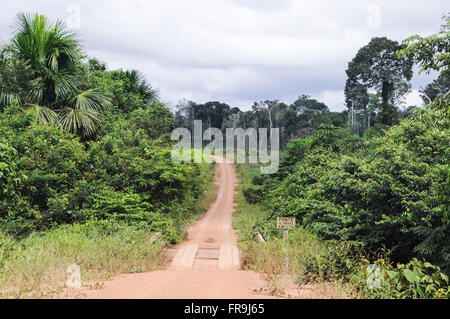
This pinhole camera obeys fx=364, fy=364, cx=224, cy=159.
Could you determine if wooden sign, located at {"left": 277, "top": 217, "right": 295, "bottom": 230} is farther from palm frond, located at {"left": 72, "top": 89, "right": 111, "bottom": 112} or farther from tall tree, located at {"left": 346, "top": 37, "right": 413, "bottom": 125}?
tall tree, located at {"left": 346, "top": 37, "right": 413, "bottom": 125}

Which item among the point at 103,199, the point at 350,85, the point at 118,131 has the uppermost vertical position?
the point at 350,85

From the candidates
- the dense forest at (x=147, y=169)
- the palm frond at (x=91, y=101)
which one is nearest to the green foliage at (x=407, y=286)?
the dense forest at (x=147, y=169)

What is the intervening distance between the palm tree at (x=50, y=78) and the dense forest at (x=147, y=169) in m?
0.04

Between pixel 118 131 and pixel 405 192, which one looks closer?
pixel 405 192

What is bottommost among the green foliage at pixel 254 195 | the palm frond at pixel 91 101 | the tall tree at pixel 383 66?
the green foliage at pixel 254 195

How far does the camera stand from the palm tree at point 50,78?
13.0 m

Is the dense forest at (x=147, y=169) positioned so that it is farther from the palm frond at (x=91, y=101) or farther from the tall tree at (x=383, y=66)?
the tall tree at (x=383, y=66)

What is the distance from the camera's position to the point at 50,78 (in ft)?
44.2

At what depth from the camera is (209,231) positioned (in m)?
13.8

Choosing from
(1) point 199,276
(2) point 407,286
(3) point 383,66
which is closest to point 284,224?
(1) point 199,276

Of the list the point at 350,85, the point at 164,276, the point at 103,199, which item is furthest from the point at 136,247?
the point at 350,85

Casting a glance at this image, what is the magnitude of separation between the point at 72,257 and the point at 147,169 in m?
5.55
